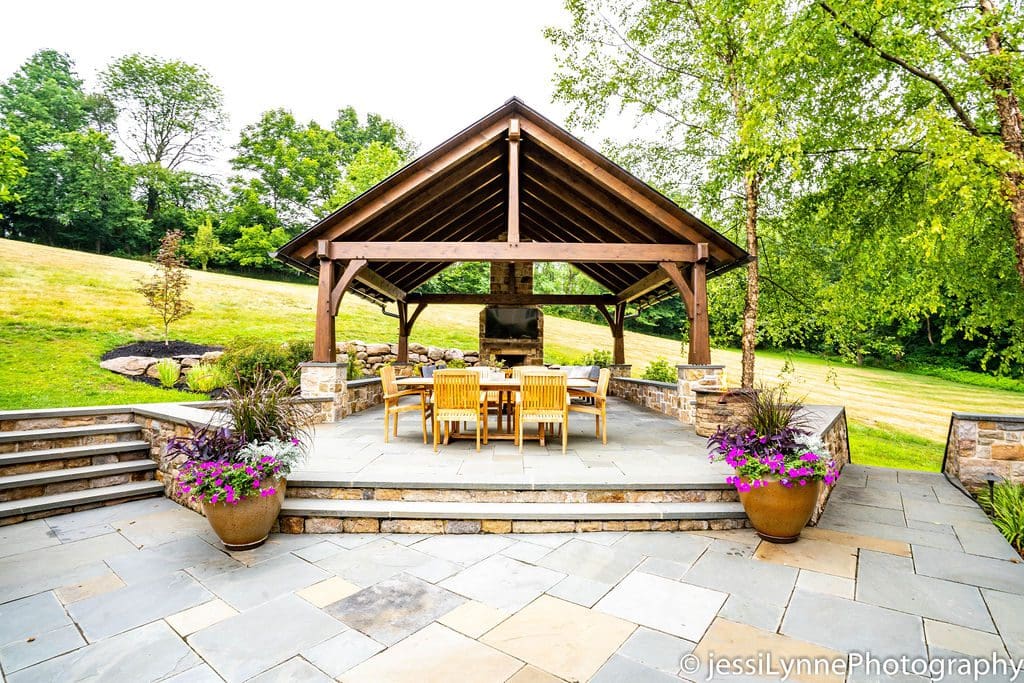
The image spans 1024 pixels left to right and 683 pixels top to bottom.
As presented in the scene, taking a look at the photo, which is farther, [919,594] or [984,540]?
[984,540]

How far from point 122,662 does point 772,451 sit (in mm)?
3770

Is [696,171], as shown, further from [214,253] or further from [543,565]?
[214,253]

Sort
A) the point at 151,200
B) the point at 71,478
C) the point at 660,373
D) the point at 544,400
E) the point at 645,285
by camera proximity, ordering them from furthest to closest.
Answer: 1. the point at 151,200
2. the point at 660,373
3. the point at 645,285
4. the point at 544,400
5. the point at 71,478

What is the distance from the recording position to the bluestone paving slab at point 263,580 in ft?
8.10

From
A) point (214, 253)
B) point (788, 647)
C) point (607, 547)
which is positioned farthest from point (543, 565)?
point (214, 253)

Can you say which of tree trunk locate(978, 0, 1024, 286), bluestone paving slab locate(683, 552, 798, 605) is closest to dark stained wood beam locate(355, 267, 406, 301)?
bluestone paving slab locate(683, 552, 798, 605)

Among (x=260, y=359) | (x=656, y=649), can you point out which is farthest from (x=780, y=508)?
(x=260, y=359)

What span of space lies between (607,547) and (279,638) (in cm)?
202

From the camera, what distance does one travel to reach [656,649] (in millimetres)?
2033

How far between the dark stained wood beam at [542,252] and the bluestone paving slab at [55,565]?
4.23m

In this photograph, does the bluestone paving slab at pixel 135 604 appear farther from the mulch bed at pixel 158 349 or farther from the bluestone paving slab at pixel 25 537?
the mulch bed at pixel 158 349

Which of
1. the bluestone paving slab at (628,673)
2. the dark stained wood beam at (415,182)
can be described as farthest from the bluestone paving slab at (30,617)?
the dark stained wood beam at (415,182)

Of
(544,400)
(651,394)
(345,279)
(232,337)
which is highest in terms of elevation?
(345,279)

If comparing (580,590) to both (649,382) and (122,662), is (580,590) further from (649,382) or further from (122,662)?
(649,382)
